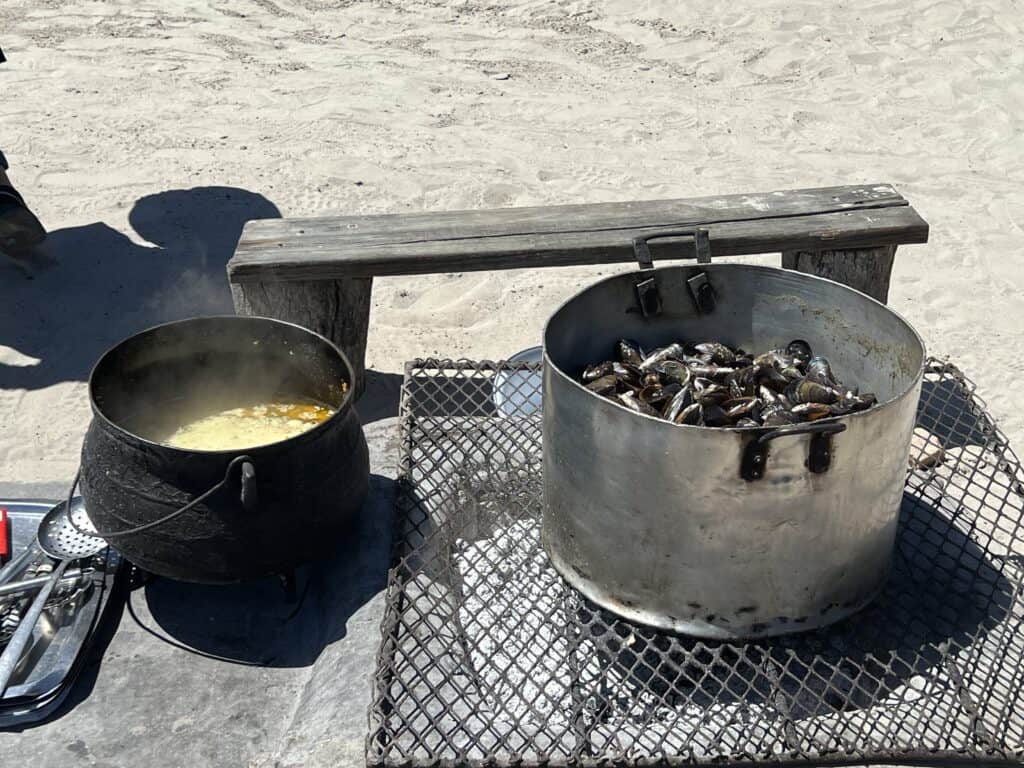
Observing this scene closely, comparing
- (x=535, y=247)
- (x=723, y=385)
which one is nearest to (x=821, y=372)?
(x=723, y=385)

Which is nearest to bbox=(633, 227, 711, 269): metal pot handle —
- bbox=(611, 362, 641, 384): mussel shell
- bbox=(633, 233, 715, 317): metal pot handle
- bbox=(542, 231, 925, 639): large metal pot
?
bbox=(633, 233, 715, 317): metal pot handle

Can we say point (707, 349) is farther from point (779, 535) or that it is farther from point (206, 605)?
point (206, 605)

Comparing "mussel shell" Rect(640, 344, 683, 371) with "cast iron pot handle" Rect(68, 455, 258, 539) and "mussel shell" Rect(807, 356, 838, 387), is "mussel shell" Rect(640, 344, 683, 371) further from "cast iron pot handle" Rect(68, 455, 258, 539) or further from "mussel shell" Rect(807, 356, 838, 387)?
"cast iron pot handle" Rect(68, 455, 258, 539)

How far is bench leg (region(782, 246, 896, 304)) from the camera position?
438 centimetres

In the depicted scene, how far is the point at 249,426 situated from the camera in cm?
345

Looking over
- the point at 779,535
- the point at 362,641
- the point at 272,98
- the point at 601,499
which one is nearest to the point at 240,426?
the point at 362,641

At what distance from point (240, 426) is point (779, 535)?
179 cm

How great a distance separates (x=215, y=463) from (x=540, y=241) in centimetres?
183

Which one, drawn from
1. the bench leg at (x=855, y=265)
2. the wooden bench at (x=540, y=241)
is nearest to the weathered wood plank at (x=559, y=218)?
the wooden bench at (x=540, y=241)

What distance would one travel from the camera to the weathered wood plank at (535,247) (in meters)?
4.14

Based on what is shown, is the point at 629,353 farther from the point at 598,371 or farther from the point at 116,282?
the point at 116,282

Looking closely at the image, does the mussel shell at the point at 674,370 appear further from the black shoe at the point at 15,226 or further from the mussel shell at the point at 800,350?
the black shoe at the point at 15,226

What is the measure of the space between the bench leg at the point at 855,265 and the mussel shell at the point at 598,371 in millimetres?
1668

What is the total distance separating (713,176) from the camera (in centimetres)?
712
